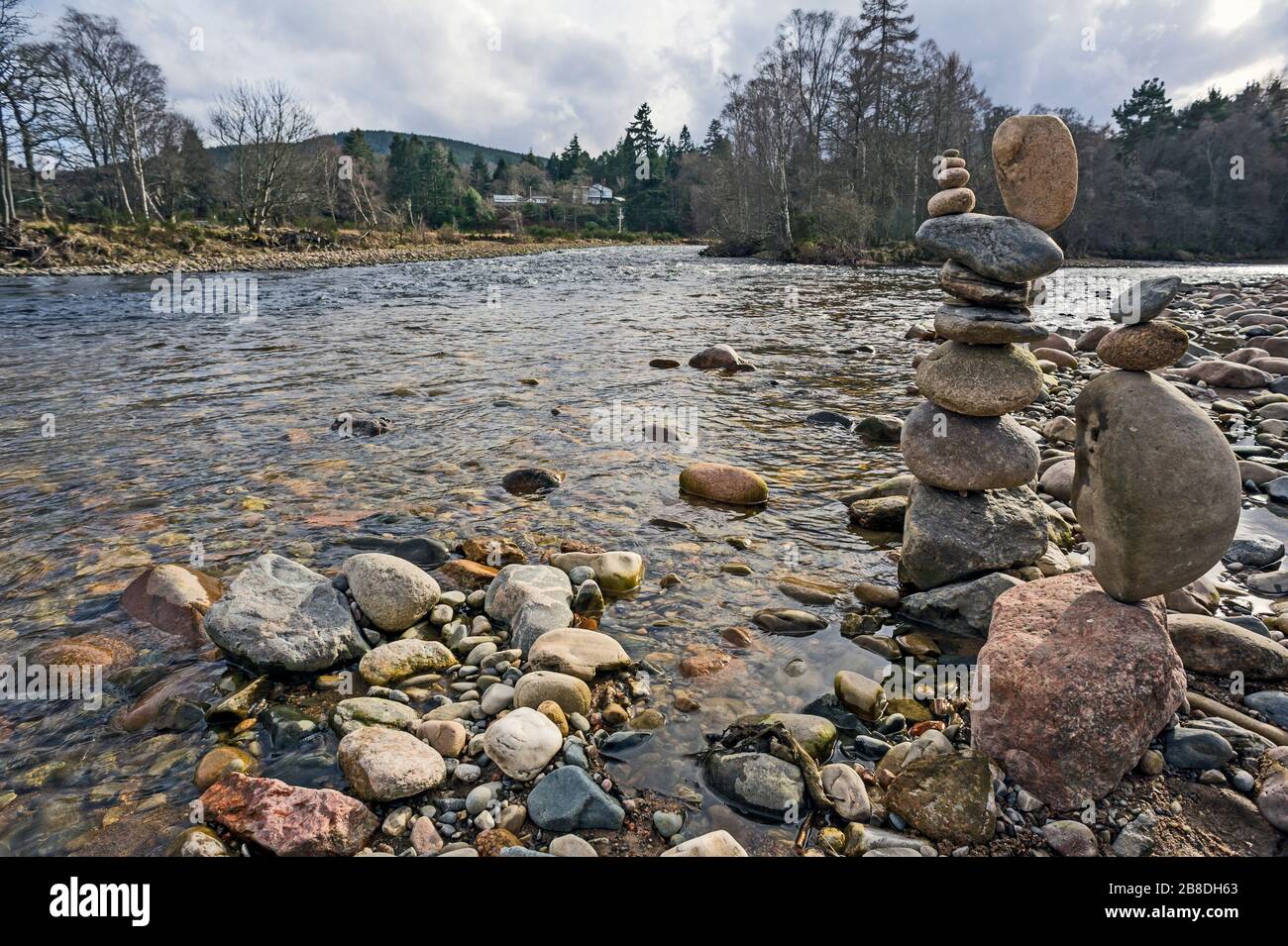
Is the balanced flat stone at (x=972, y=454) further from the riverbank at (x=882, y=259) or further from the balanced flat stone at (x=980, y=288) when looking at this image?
the riverbank at (x=882, y=259)

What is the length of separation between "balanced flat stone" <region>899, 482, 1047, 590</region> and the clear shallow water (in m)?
0.36

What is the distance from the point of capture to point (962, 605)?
4.30 meters

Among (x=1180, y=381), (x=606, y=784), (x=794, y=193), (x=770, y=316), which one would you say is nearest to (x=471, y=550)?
(x=606, y=784)

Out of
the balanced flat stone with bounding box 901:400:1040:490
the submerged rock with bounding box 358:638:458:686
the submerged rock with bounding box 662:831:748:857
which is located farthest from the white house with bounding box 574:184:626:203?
the submerged rock with bounding box 662:831:748:857

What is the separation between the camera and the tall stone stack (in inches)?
176

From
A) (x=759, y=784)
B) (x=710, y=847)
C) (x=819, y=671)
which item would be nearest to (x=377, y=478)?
(x=819, y=671)

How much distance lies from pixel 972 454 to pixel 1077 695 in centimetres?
230

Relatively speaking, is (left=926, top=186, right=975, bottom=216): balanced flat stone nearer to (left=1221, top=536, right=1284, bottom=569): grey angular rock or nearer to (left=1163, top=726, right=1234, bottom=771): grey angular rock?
(left=1221, top=536, right=1284, bottom=569): grey angular rock

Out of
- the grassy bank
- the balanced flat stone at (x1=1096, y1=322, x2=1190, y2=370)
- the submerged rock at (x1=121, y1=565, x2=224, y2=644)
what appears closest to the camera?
the balanced flat stone at (x1=1096, y1=322, x2=1190, y2=370)

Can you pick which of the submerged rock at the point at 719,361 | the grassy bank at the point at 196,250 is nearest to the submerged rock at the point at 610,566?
the submerged rock at the point at 719,361

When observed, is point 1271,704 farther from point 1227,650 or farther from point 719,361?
point 719,361

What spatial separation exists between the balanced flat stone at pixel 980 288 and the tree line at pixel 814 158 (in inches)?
1692

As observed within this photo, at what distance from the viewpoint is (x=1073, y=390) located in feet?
34.6
